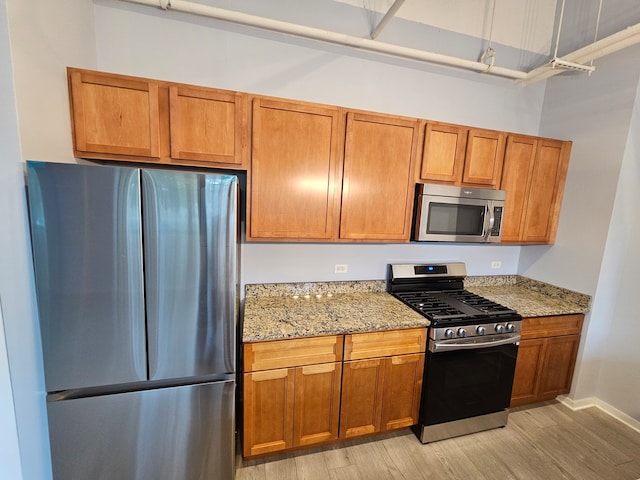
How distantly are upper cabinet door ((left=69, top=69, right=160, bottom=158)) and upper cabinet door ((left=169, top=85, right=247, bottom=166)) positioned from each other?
0.11 meters

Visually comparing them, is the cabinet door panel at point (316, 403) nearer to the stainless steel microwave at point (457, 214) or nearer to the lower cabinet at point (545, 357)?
the stainless steel microwave at point (457, 214)

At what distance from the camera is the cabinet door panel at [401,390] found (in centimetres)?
198

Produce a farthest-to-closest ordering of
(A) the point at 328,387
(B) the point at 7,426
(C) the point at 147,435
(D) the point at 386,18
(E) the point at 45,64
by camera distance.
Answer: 1. (D) the point at 386,18
2. (A) the point at 328,387
3. (C) the point at 147,435
4. (E) the point at 45,64
5. (B) the point at 7,426

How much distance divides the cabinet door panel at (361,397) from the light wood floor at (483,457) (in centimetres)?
21

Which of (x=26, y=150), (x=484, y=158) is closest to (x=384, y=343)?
(x=484, y=158)

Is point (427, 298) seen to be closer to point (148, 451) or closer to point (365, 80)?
point (365, 80)

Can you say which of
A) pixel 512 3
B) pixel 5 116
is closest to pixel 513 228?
pixel 512 3

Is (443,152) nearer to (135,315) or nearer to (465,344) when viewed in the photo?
(465,344)

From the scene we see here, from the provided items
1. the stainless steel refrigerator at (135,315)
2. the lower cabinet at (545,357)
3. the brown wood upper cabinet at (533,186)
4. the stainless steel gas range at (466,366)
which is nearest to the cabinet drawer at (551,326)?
the lower cabinet at (545,357)

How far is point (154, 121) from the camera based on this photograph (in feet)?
5.53

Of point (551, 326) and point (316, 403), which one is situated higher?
point (551, 326)

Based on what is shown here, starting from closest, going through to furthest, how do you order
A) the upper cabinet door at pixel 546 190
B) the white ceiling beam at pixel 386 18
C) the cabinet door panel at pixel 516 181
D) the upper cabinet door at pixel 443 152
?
1. the white ceiling beam at pixel 386 18
2. the upper cabinet door at pixel 443 152
3. the cabinet door panel at pixel 516 181
4. the upper cabinet door at pixel 546 190

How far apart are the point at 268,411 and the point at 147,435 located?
26.1 inches

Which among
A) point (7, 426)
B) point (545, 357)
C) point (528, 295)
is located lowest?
point (545, 357)
